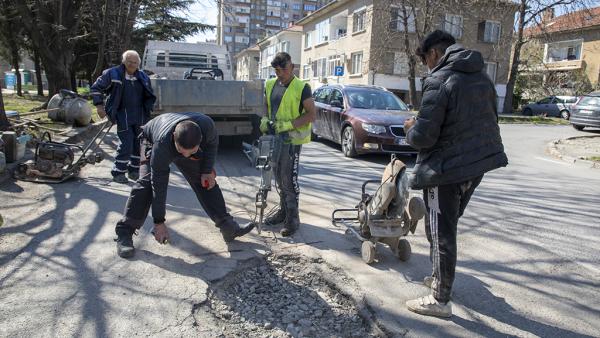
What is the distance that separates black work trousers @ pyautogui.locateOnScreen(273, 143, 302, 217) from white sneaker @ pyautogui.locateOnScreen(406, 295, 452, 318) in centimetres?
186

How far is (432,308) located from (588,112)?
1839 cm

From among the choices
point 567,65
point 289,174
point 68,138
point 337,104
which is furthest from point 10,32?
point 567,65

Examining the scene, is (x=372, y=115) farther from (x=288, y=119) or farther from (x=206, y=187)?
(x=206, y=187)

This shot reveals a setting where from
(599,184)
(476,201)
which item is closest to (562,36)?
(599,184)

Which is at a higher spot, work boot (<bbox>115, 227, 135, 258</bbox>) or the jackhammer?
the jackhammer

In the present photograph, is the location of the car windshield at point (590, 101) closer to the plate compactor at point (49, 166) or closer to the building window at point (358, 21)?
the building window at point (358, 21)

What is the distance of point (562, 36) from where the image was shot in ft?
145

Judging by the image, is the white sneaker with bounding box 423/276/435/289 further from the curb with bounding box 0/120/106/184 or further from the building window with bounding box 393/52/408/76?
the building window with bounding box 393/52/408/76

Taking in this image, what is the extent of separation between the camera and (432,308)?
3.22m

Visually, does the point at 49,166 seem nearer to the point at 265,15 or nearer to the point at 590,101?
the point at 590,101

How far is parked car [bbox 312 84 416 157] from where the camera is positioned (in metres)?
9.23

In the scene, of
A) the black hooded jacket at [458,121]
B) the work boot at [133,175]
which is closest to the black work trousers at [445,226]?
the black hooded jacket at [458,121]

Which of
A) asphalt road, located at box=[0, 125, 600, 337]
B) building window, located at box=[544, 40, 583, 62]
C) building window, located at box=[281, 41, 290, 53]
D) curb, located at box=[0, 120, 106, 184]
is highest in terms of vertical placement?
building window, located at box=[281, 41, 290, 53]

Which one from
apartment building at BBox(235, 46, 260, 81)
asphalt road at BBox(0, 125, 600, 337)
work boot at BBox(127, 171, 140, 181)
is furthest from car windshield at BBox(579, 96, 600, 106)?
apartment building at BBox(235, 46, 260, 81)
